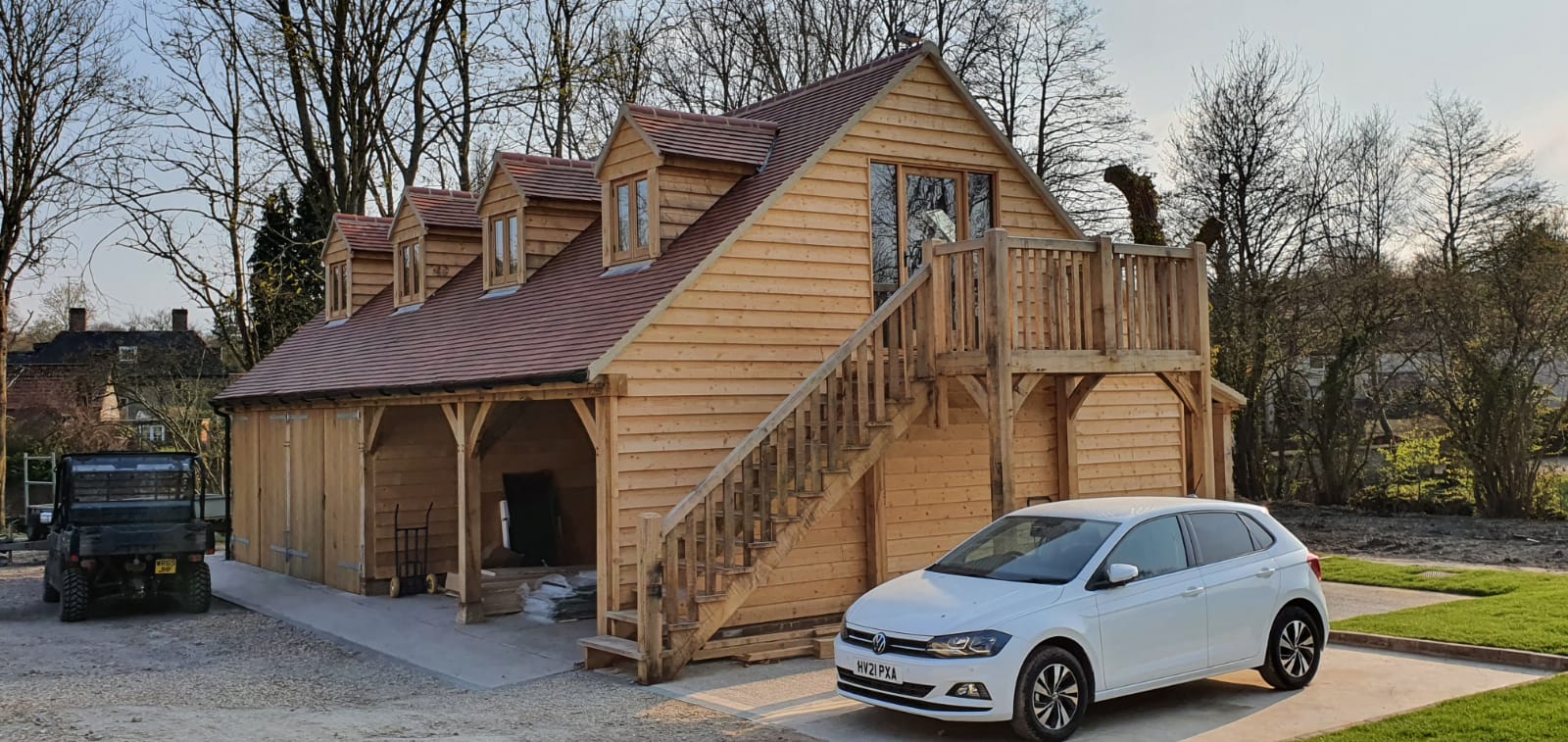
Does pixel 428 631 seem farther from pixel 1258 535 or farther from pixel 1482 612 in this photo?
pixel 1482 612

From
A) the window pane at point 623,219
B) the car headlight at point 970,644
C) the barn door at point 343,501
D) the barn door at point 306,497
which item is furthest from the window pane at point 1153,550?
the barn door at point 306,497

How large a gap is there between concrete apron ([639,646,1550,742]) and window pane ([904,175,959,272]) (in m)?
5.55

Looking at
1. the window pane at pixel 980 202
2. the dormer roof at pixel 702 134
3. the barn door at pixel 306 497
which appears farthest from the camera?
the barn door at pixel 306 497

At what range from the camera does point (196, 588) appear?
51.5 feet

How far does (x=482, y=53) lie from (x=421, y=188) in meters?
10.2

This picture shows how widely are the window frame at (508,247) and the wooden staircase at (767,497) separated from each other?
5605 millimetres

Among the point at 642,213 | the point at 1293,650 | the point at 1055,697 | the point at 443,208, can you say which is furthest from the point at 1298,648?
the point at 443,208

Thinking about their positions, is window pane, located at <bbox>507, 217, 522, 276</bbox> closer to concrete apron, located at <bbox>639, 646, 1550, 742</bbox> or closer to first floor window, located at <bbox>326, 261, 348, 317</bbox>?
first floor window, located at <bbox>326, 261, 348, 317</bbox>

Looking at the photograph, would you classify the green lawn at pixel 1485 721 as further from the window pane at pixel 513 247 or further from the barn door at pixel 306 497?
the barn door at pixel 306 497

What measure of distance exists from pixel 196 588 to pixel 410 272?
6.22m

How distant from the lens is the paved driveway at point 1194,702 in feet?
27.2

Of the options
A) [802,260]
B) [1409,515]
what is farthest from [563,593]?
[1409,515]

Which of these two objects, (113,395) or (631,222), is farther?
(113,395)

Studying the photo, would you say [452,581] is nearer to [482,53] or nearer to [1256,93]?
[482,53]
